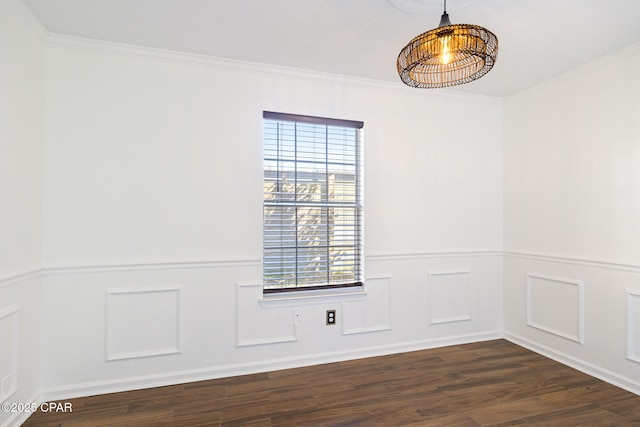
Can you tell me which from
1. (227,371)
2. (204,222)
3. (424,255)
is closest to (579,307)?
(424,255)

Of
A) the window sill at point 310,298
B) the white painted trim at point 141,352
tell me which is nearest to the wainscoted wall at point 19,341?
the white painted trim at point 141,352

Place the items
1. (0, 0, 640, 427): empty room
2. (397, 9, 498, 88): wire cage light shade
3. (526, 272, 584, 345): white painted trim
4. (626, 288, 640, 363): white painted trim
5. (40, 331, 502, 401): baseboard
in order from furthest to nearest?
(526, 272, 584, 345): white painted trim
(626, 288, 640, 363): white painted trim
(40, 331, 502, 401): baseboard
(0, 0, 640, 427): empty room
(397, 9, 498, 88): wire cage light shade

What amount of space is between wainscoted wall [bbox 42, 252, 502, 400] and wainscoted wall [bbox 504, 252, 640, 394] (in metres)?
0.45

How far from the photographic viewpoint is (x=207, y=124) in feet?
9.46

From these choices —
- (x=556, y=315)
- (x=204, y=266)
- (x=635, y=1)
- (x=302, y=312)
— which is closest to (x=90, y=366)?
(x=204, y=266)

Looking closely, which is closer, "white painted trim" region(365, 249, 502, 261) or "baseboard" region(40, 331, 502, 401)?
"baseboard" region(40, 331, 502, 401)

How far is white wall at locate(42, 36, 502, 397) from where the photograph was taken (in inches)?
101

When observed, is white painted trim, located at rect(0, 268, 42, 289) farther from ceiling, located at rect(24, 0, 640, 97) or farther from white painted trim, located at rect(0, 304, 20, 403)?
ceiling, located at rect(24, 0, 640, 97)

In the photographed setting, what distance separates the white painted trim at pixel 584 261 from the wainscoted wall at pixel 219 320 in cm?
53

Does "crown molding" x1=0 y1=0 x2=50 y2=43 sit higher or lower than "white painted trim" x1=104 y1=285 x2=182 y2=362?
higher

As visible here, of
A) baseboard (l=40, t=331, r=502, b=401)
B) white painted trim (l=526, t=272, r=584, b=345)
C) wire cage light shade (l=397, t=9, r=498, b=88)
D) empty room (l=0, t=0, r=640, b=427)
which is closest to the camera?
wire cage light shade (l=397, t=9, r=498, b=88)

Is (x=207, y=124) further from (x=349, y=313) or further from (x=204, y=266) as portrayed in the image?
(x=349, y=313)

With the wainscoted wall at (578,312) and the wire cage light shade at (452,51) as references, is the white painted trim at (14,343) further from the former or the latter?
the wainscoted wall at (578,312)

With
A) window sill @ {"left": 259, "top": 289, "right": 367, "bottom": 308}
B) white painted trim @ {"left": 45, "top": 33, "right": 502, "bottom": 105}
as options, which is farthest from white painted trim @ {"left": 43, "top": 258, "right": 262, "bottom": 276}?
white painted trim @ {"left": 45, "top": 33, "right": 502, "bottom": 105}
